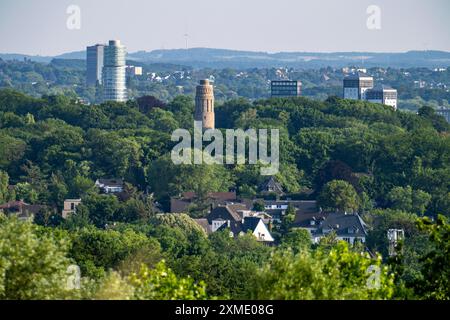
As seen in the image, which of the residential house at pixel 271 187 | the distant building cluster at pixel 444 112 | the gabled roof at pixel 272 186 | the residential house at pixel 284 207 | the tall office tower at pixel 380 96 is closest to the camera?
the residential house at pixel 284 207

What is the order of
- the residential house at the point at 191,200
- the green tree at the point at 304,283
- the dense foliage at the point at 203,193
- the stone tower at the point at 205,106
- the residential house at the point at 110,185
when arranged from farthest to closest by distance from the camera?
the stone tower at the point at 205,106, the residential house at the point at 110,185, the residential house at the point at 191,200, the dense foliage at the point at 203,193, the green tree at the point at 304,283

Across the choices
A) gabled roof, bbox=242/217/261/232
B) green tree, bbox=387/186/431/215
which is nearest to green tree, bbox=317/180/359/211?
green tree, bbox=387/186/431/215

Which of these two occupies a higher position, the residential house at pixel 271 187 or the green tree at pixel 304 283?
the green tree at pixel 304 283

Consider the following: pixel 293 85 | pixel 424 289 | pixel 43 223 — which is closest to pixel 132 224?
pixel 43 223

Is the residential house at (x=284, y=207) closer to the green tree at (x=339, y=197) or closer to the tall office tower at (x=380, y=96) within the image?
the green tree at (x=339, y=197)

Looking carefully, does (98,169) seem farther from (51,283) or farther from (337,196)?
(51,283)

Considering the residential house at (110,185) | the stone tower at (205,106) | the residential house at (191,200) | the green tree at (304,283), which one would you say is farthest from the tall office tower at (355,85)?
the green tree at (304,283)

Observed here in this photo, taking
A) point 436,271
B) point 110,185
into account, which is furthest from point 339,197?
point 436,271
